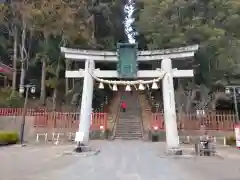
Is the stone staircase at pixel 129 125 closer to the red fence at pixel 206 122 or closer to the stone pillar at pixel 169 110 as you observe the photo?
the red fence at pixel 206 122

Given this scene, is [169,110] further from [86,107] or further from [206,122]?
[206,122]

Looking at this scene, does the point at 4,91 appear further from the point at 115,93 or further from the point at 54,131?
the point at 115,93

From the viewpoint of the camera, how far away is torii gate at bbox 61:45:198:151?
13563 mm

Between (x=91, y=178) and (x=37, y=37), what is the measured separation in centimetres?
2344

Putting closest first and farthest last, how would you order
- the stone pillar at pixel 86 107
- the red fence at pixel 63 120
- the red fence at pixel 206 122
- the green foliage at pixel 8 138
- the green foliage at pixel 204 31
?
the stone pillar at pixel 86 107, the green foliage at pixel 8 138, the green foliage at pixel 204 31, the red fence at pixel 206 122, the red fence at pixel 63 120

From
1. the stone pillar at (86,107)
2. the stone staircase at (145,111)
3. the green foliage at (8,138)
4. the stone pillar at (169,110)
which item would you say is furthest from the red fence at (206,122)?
the green foliage at (8,138)

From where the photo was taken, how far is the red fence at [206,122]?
20719 millimetres

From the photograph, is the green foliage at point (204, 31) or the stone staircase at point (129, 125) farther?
the stone staircase at point (129, 125)

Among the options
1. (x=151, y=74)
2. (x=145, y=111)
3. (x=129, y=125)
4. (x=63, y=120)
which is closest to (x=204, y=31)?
(x=151, y=74)

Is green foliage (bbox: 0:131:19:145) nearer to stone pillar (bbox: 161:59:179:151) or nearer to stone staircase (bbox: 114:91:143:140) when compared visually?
stone staircase (bbox: 114:91:143:140)

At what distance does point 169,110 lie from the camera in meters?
13.7

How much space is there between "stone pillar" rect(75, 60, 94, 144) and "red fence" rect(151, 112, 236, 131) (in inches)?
322

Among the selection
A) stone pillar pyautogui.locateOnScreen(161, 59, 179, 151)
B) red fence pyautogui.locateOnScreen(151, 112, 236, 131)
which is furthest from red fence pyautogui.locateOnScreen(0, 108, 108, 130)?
stone pillar pyautogui.locateOnScreen(161, 59, 179, 151)

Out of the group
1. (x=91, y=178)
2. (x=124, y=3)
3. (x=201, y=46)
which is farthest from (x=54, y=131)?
(x=124, y=3)
